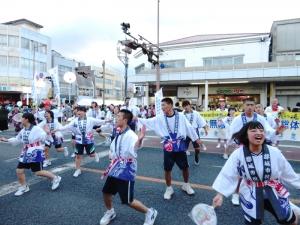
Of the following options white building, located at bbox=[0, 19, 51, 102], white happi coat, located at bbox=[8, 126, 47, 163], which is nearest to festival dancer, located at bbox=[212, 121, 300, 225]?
white happi coat, located at bbox=[8, 126, 47, 163]

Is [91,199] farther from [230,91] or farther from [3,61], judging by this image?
[3,61]

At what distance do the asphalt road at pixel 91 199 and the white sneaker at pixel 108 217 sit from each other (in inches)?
4.3

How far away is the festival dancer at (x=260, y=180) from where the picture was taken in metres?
2.86

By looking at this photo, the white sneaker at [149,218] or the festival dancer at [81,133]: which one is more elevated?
the festival dancer at [81,133]

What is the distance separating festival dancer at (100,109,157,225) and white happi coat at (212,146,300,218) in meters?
1.33

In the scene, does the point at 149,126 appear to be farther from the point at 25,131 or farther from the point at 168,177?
the point at 25,131

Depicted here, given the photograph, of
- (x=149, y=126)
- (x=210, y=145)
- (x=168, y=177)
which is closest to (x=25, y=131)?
(x=149, y=126)

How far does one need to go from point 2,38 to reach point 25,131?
3961 cm

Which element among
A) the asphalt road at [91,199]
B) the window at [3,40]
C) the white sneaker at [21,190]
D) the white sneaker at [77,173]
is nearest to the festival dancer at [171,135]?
→ the asphalt road at [91,199]

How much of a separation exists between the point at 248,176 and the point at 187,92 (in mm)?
26357

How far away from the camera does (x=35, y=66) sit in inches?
1682

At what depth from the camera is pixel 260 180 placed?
290 cm

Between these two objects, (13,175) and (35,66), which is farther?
(35,66)

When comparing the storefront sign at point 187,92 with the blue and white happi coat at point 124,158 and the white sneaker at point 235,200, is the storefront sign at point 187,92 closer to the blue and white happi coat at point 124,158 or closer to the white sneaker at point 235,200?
the white sneaker at point 235,200
